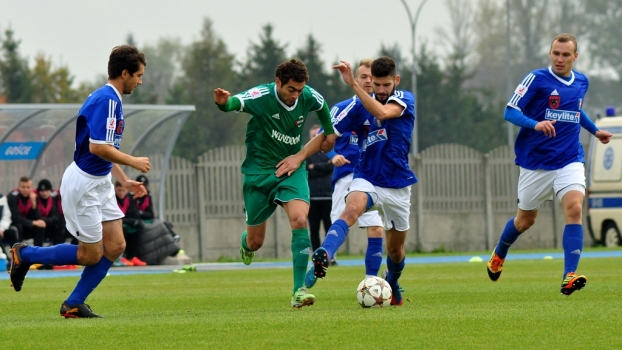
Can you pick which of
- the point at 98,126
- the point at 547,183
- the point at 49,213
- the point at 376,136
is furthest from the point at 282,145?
the point at 49,213

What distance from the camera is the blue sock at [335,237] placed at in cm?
946

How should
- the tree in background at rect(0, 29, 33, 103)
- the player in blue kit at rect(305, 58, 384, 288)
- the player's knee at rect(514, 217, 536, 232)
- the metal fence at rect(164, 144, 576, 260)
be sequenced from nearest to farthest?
the player in blue kit at rect(305, 58, 384, 288) → the player's knee at rect(514, 217, 536, 232) → the metal fence at rect(164, 144, 576, 260) → the tree in background at rect(0, 29, 33, 103)

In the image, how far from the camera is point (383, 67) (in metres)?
10.2

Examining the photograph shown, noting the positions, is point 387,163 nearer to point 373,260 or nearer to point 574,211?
point 373,260

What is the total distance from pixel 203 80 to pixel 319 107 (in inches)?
2508

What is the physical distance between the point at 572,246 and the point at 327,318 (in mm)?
3201

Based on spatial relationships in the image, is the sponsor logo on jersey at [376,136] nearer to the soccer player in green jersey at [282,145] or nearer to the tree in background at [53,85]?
the soccer player in green jersey at [282,145]

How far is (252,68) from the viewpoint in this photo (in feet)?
211

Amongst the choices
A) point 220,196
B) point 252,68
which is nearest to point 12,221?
point 220,196

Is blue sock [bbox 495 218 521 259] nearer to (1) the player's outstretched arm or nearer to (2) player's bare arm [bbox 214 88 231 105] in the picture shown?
(1) the player's outstretched arm

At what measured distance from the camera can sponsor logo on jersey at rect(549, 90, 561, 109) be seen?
11.1m

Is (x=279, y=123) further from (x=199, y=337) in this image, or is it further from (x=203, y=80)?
(x=203, y=80)

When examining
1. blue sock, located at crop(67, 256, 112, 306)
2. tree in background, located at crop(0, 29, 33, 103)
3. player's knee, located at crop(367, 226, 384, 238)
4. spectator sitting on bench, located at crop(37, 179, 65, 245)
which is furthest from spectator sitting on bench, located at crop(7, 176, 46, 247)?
tree in background, located at crop(0, 29, 33, 103)

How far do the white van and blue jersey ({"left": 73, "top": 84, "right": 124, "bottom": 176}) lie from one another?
1869 cm
